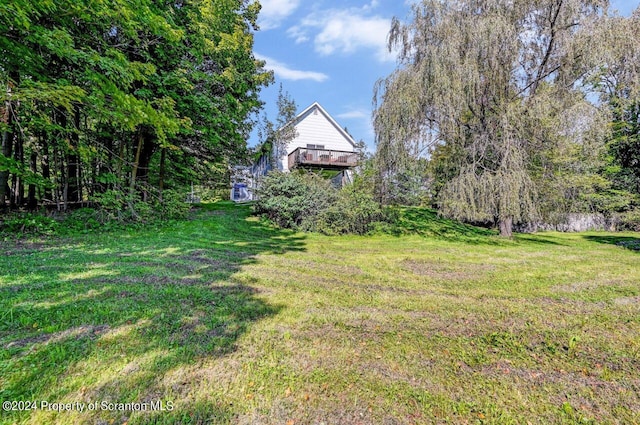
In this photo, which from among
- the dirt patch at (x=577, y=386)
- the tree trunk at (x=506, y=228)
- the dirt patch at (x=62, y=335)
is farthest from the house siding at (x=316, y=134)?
the dirt patch at (x=577, y=386)

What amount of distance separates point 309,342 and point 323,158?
53.4 ft

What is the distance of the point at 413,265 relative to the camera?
6.25m

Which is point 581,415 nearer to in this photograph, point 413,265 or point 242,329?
point 242,329

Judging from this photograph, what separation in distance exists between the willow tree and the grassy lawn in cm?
403

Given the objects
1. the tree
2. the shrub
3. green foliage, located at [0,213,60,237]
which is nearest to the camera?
green foliage, located at [0,213,60,237]

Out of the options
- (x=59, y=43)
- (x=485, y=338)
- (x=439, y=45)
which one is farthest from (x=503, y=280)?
(x=59, y=43)

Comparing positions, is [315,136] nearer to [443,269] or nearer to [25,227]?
[25,227]

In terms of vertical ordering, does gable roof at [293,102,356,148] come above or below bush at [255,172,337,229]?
above

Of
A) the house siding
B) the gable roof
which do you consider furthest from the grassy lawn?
the gable roof

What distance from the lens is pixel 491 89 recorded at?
9500 mm

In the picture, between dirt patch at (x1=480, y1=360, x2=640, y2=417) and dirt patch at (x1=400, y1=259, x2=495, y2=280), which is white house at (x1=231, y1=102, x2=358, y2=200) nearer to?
dirt patch at (x1=400, y1=259, x2=495, y2=280)

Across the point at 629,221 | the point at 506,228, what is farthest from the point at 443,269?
the point at 629,221

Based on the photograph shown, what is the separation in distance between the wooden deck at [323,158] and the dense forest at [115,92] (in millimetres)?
3770

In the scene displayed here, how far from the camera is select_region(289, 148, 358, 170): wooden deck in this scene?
18.2 meters
